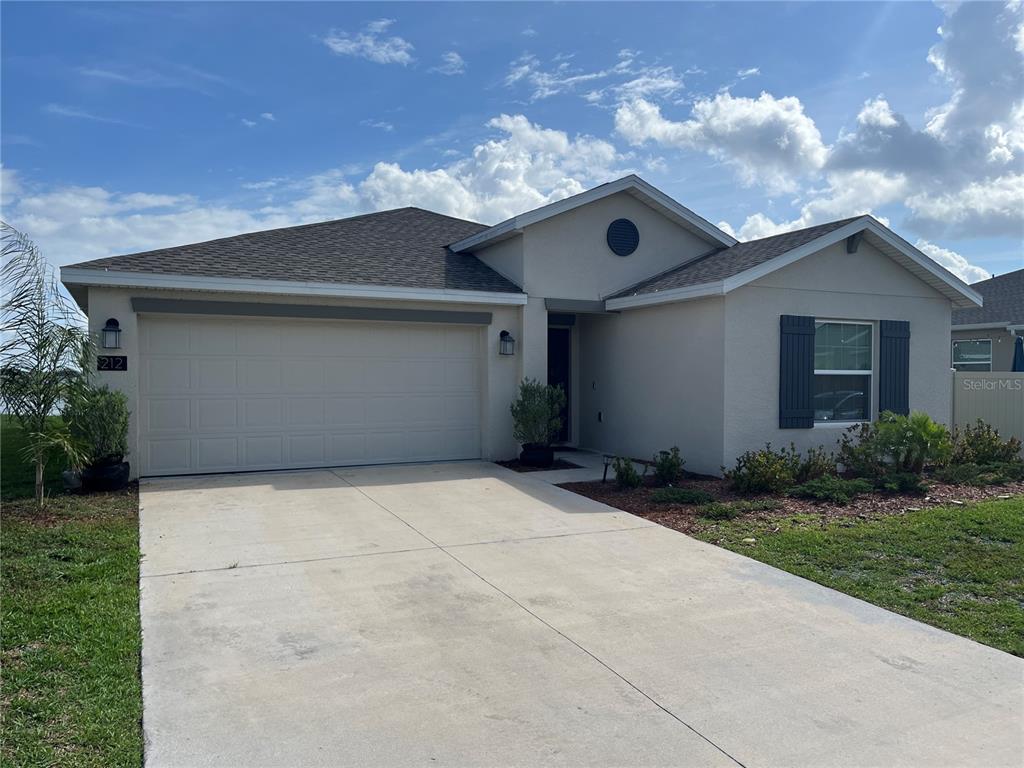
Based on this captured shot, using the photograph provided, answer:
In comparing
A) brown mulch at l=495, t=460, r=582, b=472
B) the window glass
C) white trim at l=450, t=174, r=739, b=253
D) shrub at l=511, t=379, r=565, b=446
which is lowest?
brown mulch at l=495, t=460, r=582, b=472

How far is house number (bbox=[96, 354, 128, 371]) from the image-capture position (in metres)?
9.95

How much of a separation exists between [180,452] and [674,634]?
8.23 meters

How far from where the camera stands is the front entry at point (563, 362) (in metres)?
14.4

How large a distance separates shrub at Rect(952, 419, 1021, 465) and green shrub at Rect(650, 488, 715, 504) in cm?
519

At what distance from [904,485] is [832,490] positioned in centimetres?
114

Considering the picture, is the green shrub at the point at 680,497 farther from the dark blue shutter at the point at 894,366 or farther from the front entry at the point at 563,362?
the front entry at the point at 563,362

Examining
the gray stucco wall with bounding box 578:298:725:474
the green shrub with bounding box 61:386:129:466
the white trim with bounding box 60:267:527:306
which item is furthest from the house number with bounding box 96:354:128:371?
the gray stucco wall with bounding box 578:298:725:474

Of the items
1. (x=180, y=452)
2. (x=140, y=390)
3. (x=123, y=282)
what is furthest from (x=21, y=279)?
(x=180, y=452)

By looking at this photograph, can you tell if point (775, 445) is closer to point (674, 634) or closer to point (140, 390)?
point (674, 634)

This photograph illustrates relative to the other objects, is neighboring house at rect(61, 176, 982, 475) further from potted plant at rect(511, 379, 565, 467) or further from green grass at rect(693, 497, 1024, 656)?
green grass at rect(693, 497, 1024, 656)

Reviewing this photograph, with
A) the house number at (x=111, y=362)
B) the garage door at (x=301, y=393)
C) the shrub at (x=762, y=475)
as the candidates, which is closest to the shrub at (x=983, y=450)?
the shrub at (x=762, y=475)

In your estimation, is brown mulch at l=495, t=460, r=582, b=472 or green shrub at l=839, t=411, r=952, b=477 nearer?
green shrub at l=839, t=411, r=952, b=477

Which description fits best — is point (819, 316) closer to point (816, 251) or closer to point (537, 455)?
point (816, 251)

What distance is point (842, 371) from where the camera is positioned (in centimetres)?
1165
